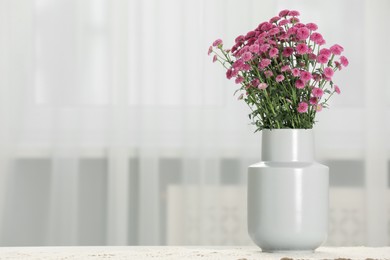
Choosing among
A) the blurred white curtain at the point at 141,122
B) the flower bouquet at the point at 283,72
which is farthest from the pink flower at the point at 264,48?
the blurred white curtain at the point at 141,122

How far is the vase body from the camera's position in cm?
114

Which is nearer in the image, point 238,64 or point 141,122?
point 238,64

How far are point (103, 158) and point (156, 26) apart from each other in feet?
1.66

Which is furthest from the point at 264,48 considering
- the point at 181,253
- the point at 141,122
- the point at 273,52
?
the point at 141,122

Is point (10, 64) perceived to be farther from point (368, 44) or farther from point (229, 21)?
point (368, 44)

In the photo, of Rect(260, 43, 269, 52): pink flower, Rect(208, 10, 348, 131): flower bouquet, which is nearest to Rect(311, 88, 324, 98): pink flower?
Rect(208, 10, 348, 131): flower bouquet

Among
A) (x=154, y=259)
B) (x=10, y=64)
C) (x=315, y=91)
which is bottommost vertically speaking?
(x=154, y=259)

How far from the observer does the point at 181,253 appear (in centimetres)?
119

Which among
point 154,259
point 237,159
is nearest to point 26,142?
point 237,159

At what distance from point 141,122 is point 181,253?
127 centimetres

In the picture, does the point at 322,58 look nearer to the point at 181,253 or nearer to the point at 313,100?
the point at 313,100

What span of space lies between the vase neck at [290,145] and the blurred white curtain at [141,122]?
1.24m

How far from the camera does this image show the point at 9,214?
242 cm

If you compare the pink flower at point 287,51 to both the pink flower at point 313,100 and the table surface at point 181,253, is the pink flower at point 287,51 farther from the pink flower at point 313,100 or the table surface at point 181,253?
the table surface at point 181,253
